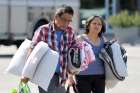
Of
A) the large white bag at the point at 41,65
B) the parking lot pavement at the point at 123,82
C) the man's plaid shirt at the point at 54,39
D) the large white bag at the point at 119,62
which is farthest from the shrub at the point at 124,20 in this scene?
the large white bag at the point at 41,65

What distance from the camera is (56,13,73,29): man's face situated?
22.8 ft

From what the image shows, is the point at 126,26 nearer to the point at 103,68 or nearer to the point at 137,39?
the point at 137,39

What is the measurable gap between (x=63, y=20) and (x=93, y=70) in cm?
114

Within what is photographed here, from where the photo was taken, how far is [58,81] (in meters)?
7.07

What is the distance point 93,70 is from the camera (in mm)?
7910

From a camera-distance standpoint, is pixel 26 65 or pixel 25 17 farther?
pixel 25 17

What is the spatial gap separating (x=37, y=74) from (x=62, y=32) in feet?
1.79

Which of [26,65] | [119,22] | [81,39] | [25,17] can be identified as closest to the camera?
[26,65]

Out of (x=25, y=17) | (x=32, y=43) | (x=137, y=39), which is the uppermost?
(x=32, y=43)

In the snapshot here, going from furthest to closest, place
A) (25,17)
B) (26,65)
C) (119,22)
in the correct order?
(119,22)
(25,17)
(26,65)

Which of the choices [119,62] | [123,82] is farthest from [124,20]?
[119,62]

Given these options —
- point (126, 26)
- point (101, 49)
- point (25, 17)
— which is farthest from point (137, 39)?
point (101, 49)

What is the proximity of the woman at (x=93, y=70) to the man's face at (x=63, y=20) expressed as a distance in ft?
3.05

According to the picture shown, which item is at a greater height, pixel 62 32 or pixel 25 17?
pixel 62 32
